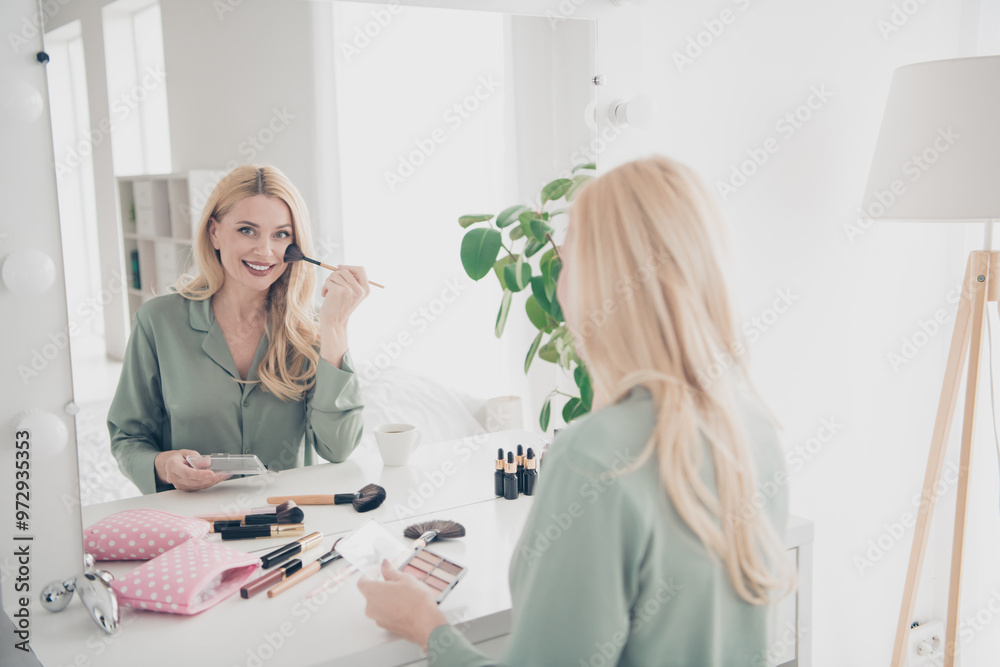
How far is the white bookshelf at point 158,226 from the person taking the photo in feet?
3.60

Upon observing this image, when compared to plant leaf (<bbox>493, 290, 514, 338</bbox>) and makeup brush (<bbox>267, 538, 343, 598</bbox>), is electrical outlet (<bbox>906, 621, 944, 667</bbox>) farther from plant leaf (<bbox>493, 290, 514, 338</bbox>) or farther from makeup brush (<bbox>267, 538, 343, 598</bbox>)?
makeup brush (<bbox>267, 538, 343, 598</bbox>)

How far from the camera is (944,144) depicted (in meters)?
1.55

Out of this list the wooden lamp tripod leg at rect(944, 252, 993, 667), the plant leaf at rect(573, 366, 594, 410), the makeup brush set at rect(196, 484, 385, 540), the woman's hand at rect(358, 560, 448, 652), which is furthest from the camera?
the wooden lamp tripod leg at rect(944, 252, 993, 667)

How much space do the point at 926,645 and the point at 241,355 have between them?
206 centimetres

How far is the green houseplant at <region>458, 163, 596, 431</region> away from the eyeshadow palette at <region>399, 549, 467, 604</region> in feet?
1.52

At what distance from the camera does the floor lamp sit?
1.53 meters

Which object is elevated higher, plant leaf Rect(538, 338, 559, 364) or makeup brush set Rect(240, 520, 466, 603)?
plant leaf Rect(538, 338, 559, 364)

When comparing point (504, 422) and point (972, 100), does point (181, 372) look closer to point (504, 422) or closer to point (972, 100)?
point (504, 422)

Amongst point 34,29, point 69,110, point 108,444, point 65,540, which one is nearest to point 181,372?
point 108,444

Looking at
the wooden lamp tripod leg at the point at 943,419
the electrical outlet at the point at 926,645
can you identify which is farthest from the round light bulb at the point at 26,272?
the electrical outlet at the point at 926,645

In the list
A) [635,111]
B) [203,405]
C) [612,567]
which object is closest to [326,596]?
[203,405]

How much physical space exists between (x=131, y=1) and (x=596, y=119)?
859 mm

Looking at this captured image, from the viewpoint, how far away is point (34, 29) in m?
0.99

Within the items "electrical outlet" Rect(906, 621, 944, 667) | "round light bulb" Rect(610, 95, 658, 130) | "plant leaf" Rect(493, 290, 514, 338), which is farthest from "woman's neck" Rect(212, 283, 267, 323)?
"electrical outlet" Rect(906, 621, 944, 667)
